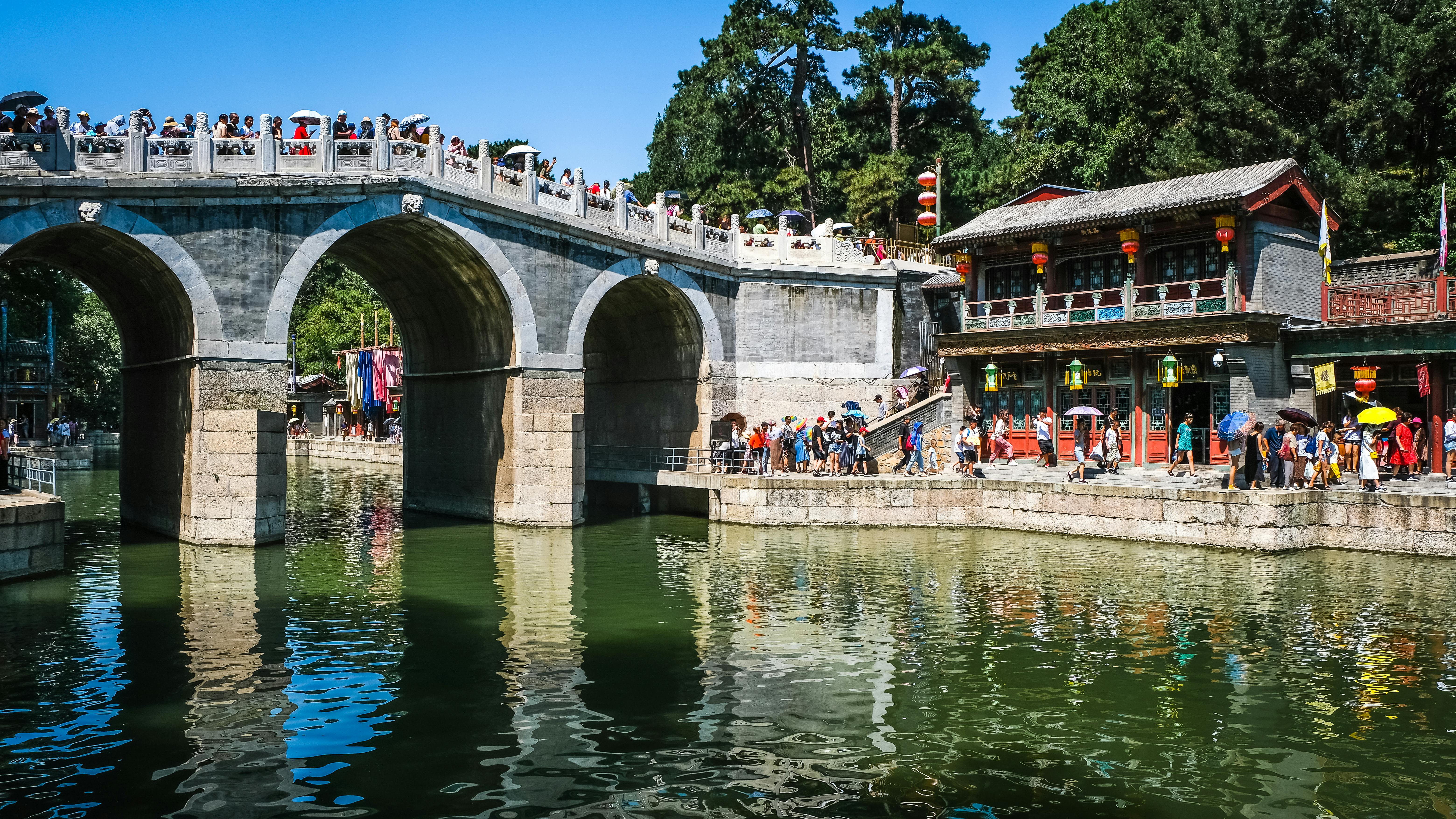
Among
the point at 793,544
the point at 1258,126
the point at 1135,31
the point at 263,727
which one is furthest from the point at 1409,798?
the point at 1135,31

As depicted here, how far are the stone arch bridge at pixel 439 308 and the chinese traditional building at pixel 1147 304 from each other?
309cm

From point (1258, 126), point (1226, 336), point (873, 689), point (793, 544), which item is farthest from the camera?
point (1258, 126)

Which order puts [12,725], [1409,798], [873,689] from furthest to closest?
[873,689] < [12,725] < [1409,798]

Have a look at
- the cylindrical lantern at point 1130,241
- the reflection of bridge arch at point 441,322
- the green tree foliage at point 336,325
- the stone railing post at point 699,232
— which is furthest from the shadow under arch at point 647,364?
the green tree foliage at point 336,325

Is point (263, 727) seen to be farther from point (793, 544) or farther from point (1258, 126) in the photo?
point (1258, 126)

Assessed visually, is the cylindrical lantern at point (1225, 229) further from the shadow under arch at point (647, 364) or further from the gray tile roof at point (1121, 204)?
the shadow under arch at point (647, 364)

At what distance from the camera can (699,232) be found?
2950 centimetres

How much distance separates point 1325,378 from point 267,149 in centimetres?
2299

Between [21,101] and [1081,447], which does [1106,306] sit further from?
[21,101]

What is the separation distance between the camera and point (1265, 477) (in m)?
23.3

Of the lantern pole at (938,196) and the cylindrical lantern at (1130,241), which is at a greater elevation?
the lantern pole at (938,196)

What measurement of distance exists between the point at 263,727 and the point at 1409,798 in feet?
31.5

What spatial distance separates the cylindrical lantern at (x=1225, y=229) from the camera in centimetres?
2583

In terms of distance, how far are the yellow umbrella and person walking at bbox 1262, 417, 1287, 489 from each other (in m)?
1.46
